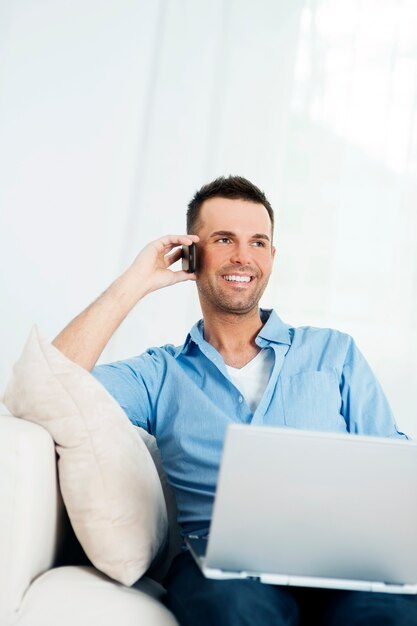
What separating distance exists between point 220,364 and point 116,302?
314 mm

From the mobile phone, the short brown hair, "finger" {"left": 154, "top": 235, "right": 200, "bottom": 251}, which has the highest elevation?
the short brown hair

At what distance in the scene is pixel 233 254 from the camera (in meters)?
2.35

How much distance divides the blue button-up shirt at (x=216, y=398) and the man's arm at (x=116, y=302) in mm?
101

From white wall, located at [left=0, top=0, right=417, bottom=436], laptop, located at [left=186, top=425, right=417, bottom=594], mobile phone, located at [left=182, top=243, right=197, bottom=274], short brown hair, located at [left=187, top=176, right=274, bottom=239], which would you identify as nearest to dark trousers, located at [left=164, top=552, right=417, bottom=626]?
laptop, located at [left=186, top=425, right=417, bottom=594]

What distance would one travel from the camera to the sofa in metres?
1.50

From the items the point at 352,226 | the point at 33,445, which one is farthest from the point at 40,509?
the point at 352,226

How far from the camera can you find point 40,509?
1.59 meters

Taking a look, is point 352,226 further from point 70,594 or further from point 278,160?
point 70,594

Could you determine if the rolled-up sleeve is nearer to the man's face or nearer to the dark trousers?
the man's face

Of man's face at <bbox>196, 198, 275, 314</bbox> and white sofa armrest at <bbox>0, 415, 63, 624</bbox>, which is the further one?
man's face at <bbox>196, 198, 275, 314</bbox>

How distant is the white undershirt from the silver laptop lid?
0.73 m

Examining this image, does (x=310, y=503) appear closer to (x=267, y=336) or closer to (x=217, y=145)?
(x=267, y=336)

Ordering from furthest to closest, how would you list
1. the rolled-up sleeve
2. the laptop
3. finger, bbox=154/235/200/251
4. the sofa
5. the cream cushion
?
finger, bbox=154/235/200/251
the rolled-up sleeve
the cream cushion
the sofa
the laptop

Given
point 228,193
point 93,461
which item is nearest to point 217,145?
point 228,193
